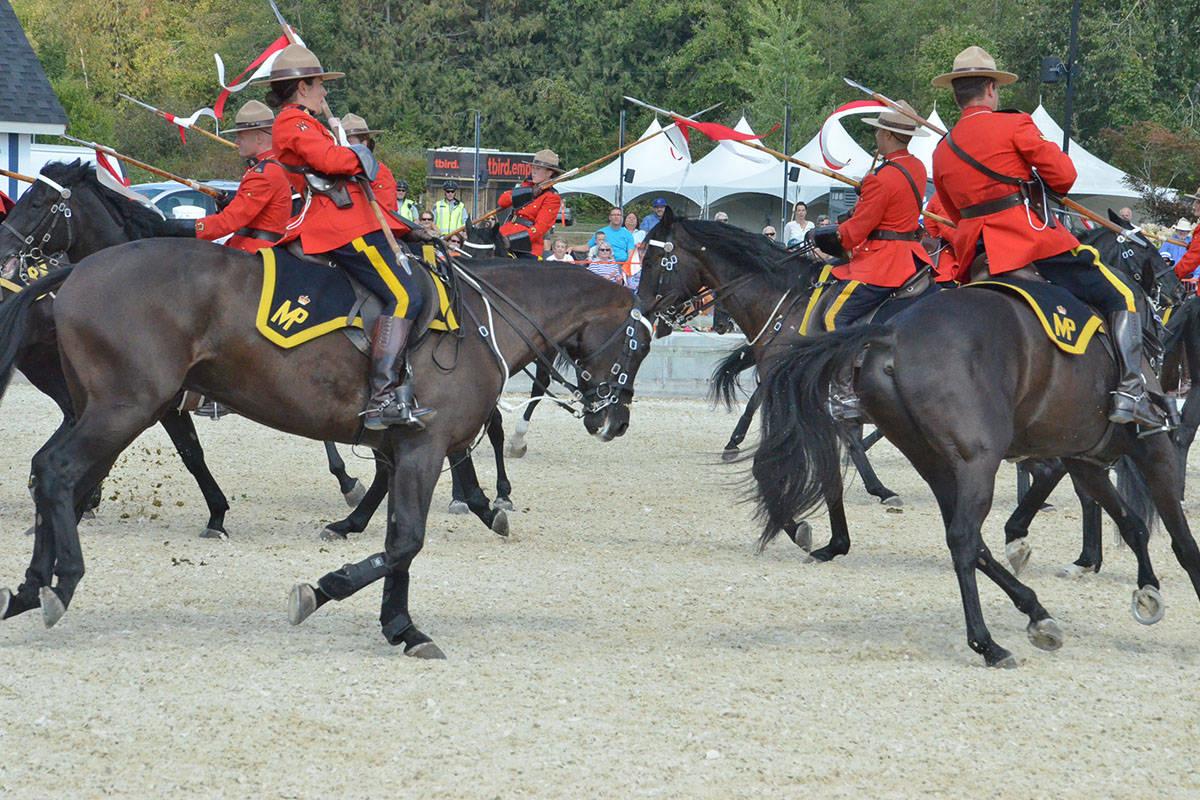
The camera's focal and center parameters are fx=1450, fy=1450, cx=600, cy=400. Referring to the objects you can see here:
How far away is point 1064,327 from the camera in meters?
6.33

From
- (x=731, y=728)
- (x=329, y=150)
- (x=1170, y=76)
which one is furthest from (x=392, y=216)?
(x=1170, y=76)

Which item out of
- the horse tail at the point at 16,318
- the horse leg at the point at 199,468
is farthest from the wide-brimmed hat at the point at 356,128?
the horse tail at the point at 16,318

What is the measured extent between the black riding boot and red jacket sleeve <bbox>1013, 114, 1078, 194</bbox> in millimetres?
2829

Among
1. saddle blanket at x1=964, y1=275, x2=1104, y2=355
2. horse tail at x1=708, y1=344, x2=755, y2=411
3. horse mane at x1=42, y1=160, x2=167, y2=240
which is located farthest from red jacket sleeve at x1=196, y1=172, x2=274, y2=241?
horse tail at x1=708, y1=344, x2=755, y2=411

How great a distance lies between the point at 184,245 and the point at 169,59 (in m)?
46.8

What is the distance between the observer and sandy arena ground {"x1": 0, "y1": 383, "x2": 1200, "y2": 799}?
189 inches

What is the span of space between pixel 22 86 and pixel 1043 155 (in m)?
25.6

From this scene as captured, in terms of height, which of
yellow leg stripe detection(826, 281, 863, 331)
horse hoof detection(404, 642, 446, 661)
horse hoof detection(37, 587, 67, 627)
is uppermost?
yellow leg stripe detection(826, 281, 863, 331)

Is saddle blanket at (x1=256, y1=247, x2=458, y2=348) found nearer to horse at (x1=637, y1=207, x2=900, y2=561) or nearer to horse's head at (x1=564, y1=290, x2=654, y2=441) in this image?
horse's head at (x1=564, y1=290, x2=654, y2=441)

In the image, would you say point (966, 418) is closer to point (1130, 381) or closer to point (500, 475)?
point (1130, 381)

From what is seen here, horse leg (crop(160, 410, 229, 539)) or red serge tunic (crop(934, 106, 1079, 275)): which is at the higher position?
red serge tunic (crop(934, 106, 1079, 275))

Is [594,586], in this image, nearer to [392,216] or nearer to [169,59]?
[392,216]

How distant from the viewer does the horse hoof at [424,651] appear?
243 inches

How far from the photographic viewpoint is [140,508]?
380 inches
